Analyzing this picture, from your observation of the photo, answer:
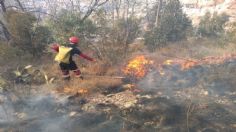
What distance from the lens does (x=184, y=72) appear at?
1423 centimetres

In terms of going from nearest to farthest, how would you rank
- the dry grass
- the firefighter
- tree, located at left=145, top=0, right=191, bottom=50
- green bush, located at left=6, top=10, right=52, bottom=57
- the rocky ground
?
the rocky ground, the firefighter, green bush, located at left=6, top=10, right=52, bottom=57, the dry grass, tree, located at left=145, top=0, right=191, bottom=50

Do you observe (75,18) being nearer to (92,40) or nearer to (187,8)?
(92,40)

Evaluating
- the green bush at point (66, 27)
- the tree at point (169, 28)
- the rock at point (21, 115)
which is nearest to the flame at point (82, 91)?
the rock at point (21, 115)

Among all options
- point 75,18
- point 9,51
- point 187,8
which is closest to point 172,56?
point 75,18

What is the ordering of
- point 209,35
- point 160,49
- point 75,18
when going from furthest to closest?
1. point 209,35
2. point 160,49
3. point 75,18

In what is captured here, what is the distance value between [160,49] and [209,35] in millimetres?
6169

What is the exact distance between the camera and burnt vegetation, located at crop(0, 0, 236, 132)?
1024 centimetres

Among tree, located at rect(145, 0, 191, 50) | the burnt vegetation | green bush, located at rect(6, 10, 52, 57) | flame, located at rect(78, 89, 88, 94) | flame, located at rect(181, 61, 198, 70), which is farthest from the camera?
tree, located at rect(145, 0, 191, 50)

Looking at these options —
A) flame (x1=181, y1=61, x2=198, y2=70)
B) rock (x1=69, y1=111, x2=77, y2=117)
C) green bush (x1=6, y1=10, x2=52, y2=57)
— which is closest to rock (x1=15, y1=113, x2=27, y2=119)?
rock (x1=69, y1=111, x2=77, y2=117)

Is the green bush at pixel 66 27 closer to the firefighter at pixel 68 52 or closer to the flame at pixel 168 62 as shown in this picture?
the firefighter at pixel 68 52

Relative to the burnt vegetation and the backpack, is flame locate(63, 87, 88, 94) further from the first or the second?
the backpack

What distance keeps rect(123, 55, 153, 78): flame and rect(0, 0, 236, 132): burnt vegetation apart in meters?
0.04

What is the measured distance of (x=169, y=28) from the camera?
2336cm

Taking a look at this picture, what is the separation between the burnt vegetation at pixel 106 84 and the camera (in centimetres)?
1024
